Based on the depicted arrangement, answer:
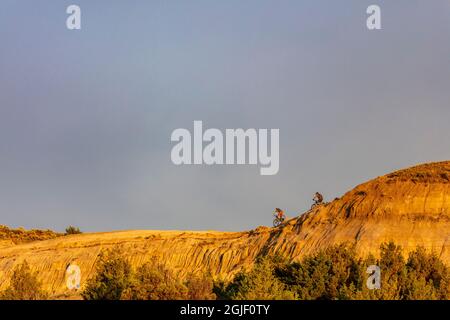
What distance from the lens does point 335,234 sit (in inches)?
3130

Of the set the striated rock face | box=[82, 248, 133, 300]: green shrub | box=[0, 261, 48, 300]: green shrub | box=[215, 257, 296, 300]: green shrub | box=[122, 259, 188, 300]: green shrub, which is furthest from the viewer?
the striated rock face

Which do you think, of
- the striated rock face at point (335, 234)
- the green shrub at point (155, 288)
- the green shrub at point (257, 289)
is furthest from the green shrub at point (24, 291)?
the striated rock face at point (335, 234)

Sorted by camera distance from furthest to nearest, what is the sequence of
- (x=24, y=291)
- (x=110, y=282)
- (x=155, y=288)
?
(x=24, y=291), (x=110, y=282), (x=155, y=288)

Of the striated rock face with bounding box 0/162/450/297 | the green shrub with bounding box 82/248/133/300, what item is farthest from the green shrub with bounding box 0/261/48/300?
the striated rock face with bounding box 0/162/450/297

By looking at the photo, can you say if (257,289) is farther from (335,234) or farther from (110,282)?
(335,234)

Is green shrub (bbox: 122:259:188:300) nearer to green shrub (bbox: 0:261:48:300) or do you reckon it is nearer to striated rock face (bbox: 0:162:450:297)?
green shrub (bbox: 0:261:48:300)

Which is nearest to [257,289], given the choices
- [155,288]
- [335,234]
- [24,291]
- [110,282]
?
[155,288]

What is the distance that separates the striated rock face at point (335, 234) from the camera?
77188 mm

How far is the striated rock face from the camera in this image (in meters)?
77.2

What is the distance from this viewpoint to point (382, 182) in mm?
83688

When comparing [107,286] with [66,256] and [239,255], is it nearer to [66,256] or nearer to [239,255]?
[239,255]

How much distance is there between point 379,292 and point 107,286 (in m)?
17.1

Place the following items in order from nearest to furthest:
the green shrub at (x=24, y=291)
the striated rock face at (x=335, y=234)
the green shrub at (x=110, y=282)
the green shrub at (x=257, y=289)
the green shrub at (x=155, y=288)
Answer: the green shrub at (x=257, y=289), the green shrub at (x=155, y=288), the green shrub at (x=24, y=291), the green shrub at (x=110, y=282), the striated rock face at (x=335, y=234)

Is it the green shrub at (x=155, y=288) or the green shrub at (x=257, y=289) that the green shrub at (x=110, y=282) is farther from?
the green shrub at (x=257, y=289)
